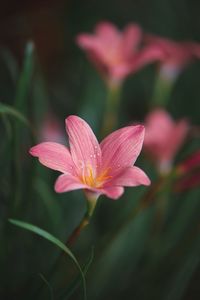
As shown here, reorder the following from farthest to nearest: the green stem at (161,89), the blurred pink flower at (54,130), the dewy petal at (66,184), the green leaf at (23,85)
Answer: the blurred pink flower at (54,130) → the green stem at (161,89) → the green leaf at (23,85) → the dewy petal at (66,184)

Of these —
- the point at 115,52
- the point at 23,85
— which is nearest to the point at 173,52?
the point at 115,52

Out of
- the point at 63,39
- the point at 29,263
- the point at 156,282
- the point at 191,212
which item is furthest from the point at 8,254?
the point at 63,39

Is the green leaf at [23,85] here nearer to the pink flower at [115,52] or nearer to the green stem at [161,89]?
the pink flower at [115,52]

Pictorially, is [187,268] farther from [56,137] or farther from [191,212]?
[56,137]

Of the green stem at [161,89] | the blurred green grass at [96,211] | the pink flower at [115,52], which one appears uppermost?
the pink flower at [115,52]

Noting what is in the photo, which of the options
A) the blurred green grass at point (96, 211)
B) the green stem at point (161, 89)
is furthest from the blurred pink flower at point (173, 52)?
the blurred green grass at point (96, 211)

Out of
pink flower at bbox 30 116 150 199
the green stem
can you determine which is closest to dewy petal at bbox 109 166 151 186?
pink flower at bbox 30 116 150 199
